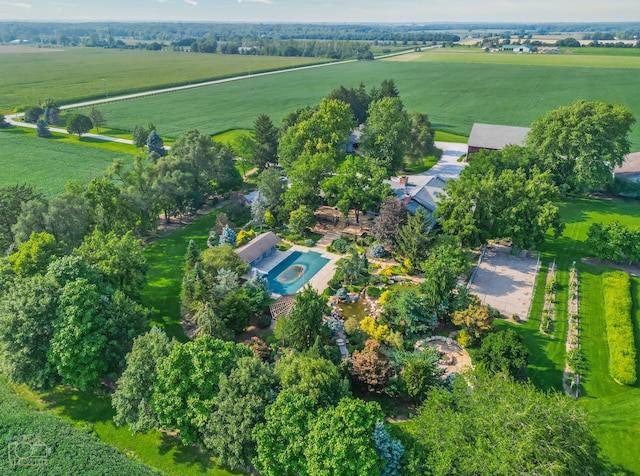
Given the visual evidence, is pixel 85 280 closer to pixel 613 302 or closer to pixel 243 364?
pixel 243 364

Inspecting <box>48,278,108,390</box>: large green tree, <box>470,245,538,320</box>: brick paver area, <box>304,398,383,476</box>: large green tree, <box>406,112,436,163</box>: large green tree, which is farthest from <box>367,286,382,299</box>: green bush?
<box>406,112,436,163</box>: large green tree

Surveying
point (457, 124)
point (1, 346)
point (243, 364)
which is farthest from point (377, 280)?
point (457, 124)

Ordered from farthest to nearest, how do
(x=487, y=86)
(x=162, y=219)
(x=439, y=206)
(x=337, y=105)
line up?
1. (x=487, y=86)
2. (x=337, y=105)
3. (x=162, y=219)
4. (x=439, y=206)

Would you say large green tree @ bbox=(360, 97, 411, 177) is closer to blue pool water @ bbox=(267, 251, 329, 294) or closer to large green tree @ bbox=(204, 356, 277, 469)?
blue pool water @ bbox=(267, 251, 329, 294)

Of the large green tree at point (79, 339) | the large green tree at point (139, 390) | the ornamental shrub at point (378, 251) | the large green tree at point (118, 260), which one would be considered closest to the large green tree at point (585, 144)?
the ornamental shrub at point (378, 251)

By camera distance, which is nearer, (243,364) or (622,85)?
(243,364)
